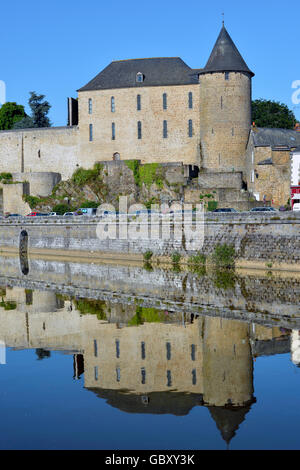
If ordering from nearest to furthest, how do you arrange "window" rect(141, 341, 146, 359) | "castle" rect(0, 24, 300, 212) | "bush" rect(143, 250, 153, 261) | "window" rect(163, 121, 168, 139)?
1. "window" rect(141, 341, 146, 359)
2. "bush" rect(143, 250, 153, 261)
3. "castle" rect(0, 24, 300, 212)
4. "window" rect(163, 121, 168, 139)

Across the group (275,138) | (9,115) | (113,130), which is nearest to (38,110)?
(9,115)

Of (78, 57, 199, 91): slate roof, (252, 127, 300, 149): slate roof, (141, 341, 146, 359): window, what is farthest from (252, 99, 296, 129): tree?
(141, 341, 146, 359): window

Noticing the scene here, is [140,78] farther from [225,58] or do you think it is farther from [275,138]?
[275,138]

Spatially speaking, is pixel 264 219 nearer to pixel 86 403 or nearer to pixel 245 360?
pixel 245 360

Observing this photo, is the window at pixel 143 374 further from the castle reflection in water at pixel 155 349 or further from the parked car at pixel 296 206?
the parked car at pixel 296 206

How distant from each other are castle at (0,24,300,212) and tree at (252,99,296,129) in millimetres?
21125

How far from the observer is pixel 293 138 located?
42.6m

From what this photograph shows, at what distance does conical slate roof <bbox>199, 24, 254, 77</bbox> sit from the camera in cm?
4450

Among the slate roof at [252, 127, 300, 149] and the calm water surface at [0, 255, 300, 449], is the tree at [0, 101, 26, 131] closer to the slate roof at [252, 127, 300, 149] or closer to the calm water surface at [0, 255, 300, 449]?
the slate roof at [252, 127, 300, 149]

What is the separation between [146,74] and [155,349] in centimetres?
3590

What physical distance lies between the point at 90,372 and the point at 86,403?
2087mm

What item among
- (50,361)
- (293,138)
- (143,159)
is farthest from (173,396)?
(143,159)

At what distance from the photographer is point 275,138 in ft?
139

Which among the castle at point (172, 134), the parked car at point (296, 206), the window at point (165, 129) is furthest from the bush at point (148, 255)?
the window at point (165, 129)
